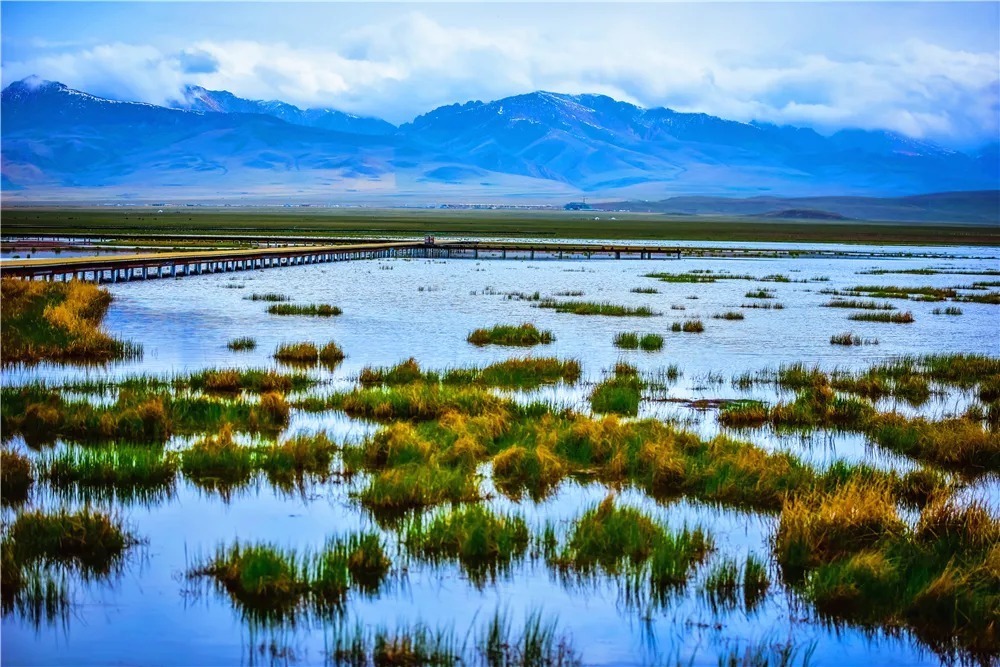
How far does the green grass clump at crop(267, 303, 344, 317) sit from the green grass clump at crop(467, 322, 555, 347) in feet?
25.9

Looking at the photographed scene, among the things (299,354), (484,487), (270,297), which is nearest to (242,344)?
(299,354)

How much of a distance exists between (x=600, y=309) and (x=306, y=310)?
1060 centimetres

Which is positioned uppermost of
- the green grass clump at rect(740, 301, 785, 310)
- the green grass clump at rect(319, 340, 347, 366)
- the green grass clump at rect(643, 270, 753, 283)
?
the green grass clump at rect(643, 270, 753, 283)

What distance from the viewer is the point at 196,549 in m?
11.3

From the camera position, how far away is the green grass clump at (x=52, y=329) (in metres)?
24.2

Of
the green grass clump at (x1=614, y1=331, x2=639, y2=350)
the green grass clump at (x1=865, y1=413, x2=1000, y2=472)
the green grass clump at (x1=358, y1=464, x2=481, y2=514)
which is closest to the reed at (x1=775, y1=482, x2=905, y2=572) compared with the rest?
the green grass clump at (x1=358, y1=464, x2=481, y2=514)

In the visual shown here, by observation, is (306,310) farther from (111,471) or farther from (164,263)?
(111,471)

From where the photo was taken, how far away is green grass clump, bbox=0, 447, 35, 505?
41.7ft

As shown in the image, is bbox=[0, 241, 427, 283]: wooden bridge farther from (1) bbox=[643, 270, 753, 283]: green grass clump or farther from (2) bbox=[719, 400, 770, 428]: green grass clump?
(2) bbox=[719, 400, 770, 428]: green grass clump

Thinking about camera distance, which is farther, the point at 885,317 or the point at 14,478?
the point at 885,317

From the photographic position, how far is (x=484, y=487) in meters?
14.0

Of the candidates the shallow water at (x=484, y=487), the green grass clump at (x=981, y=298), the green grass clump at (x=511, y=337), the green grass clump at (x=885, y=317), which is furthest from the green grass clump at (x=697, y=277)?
the green grass clump at (x=511, y=337)

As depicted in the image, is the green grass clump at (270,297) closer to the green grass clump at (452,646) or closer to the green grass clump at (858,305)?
the green grass clump at (858,305)

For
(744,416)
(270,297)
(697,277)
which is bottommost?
(744,416)
